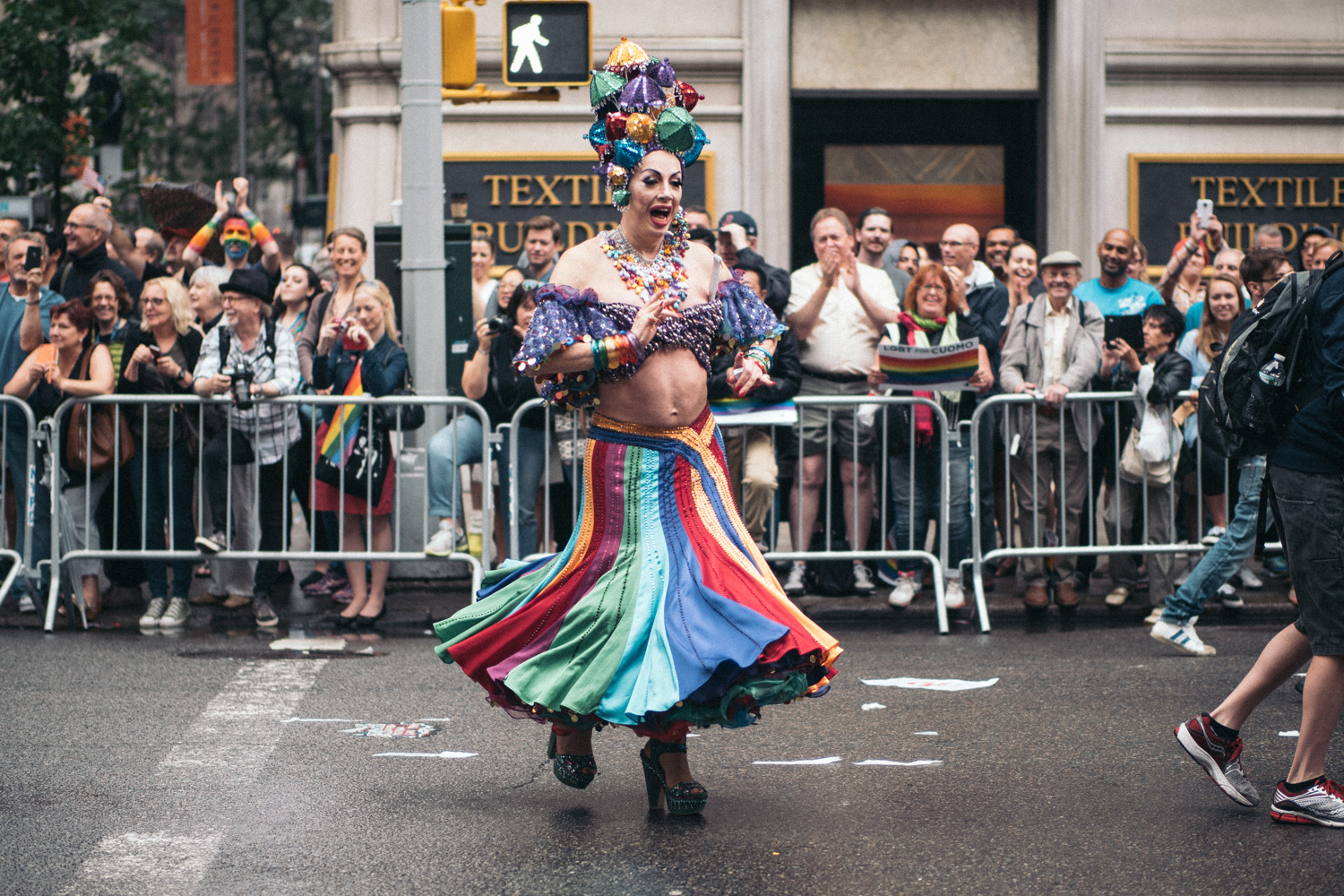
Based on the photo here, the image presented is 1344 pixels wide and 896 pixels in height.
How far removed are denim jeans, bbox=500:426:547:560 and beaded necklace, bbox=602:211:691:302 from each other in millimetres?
3952

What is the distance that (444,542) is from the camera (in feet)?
30.6

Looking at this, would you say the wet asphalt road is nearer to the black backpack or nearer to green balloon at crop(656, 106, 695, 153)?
the black backpack

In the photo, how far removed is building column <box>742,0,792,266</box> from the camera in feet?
47.0

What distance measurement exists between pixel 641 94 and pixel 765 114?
885 centimetres

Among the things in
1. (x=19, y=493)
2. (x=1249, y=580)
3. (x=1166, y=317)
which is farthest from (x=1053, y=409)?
(x=19, y=493)

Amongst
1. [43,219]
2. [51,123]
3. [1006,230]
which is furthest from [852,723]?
[51,123]

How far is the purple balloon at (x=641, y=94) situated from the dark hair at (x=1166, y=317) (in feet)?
15.1

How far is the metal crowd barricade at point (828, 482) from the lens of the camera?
366 inches

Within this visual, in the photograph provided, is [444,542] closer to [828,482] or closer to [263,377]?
[263,377]

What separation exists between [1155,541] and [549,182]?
6601mm

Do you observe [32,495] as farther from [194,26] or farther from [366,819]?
[194,26]

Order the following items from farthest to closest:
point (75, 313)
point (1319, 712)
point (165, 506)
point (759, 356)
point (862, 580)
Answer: point (862, 580)
point (165, 506)
point (75, 313)
point (759, 356)
point (1319, 712)

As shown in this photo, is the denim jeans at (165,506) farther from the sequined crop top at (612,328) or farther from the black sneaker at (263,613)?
the sequined crop top at (612,328)

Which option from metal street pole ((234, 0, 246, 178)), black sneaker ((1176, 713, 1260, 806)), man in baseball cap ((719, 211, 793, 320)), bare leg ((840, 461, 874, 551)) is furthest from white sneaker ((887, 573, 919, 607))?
metal street pole ((234, 0, 246, 178))
